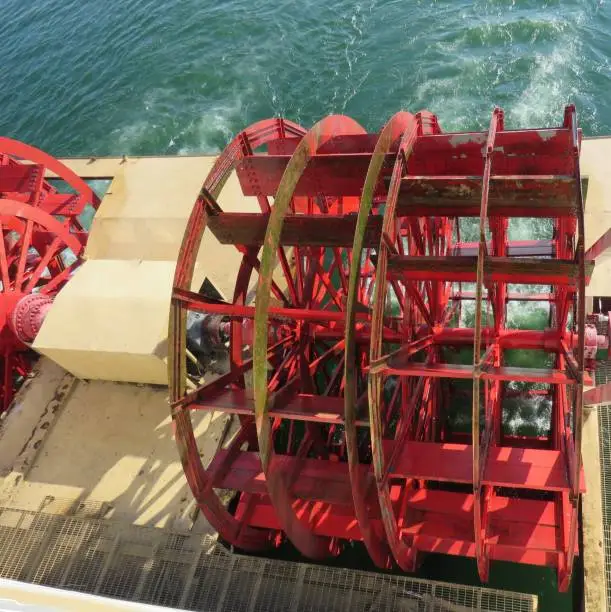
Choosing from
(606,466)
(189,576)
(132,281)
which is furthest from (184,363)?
(606,466)

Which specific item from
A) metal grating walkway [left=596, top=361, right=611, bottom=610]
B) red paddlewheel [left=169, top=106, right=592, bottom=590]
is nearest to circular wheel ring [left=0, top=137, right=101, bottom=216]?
red paddlewheel [left=169, top=106, right=592, bottom=590]

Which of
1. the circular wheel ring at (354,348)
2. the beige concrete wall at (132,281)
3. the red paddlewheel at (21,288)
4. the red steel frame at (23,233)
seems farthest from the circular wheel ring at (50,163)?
the circular wheel ring at (354,348)

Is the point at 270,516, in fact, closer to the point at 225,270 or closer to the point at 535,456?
the point at 535,456

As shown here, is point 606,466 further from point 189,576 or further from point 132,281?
point 132,281

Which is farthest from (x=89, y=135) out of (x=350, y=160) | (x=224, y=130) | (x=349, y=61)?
(x=350, y=160)

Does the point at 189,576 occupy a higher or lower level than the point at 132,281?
lower

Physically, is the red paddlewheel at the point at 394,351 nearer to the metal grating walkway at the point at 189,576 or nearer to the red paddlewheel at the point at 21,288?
the metal grating walkway at the point at 189,576

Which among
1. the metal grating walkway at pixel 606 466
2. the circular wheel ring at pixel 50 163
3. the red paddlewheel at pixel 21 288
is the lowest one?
the metal grating walkway at pixel 606 466

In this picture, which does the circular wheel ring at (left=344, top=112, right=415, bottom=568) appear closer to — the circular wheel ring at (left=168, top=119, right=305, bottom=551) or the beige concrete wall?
the circular wheel ring at (left=168, top=119, right=305, bottom=551)
